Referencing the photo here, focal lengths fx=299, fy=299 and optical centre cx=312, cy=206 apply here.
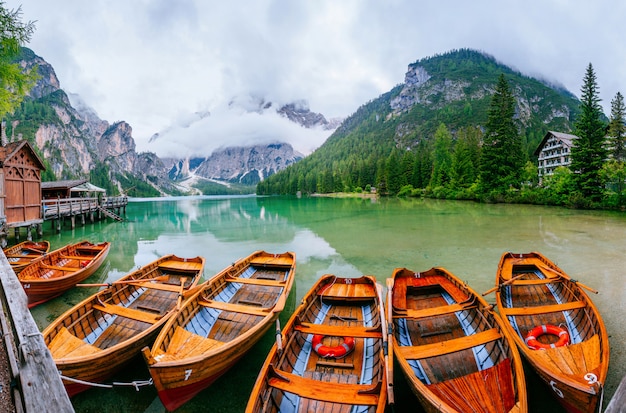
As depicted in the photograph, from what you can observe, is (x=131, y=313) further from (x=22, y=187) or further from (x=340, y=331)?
(x=22, y=187)

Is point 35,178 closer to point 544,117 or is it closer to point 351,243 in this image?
point 351,243

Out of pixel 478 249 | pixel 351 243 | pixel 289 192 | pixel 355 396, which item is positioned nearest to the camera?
pixel 355 396

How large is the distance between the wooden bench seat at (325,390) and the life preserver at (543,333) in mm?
3737

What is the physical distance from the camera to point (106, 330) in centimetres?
679

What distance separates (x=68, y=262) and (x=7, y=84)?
8.07m

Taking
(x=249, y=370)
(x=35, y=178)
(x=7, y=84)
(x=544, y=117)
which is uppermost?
(x=544, y=117)

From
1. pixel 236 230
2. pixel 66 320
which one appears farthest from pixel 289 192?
pixel 66 320

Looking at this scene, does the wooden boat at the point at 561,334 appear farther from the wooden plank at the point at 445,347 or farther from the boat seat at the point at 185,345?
the boat seat at the point at 185,345

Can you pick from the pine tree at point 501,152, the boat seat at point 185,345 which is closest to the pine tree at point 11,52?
the boat seat at point 185,345

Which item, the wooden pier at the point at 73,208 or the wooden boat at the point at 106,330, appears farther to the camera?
the wooden pier at the point at 73,208

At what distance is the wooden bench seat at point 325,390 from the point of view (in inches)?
169

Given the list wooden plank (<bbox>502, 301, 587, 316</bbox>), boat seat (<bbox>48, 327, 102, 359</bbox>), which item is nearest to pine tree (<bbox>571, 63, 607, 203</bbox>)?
wooden plank (<bbox>502, 301, 587, 316</bbox>)

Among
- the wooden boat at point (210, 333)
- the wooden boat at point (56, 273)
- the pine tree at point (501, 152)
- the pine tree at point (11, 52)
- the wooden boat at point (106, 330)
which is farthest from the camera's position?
the pine tree at point (501, 152)

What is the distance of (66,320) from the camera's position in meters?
6.45
